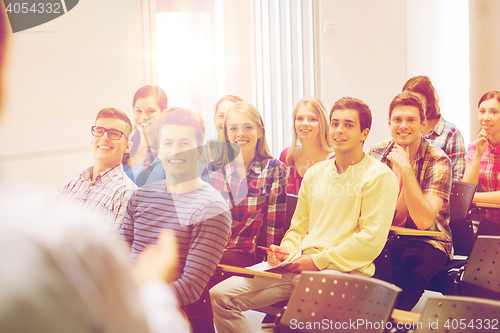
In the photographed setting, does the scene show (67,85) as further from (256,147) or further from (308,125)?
(308,125)

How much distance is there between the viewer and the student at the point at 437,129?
9.71 feet

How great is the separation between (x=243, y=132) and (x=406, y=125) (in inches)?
37.9

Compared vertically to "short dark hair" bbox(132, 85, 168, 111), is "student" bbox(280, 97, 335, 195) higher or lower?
lower

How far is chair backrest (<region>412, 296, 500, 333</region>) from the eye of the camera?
111cm

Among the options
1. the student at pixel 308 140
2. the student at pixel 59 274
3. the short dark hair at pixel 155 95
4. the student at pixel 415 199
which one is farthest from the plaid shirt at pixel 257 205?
the student at pixel 59 274

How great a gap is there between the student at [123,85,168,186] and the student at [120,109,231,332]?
6.4 inches

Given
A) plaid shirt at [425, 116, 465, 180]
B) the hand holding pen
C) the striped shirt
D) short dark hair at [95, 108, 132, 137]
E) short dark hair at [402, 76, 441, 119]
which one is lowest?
the hand holding pen

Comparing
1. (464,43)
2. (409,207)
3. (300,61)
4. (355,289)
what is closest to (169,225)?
(355,289)

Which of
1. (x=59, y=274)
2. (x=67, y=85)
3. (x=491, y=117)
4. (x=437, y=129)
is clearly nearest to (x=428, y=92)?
(x=437, y=129)

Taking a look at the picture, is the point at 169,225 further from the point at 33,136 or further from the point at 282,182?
the point at 33,136

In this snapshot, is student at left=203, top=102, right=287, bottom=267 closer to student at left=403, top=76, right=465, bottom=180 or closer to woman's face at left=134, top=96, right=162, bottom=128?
woman's face at left=134, top=96, right=162, bottom=128

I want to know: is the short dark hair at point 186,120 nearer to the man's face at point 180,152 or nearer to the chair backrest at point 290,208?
the man's face at point 180,152

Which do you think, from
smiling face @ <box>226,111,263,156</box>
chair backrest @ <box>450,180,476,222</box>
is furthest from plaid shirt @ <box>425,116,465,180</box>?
smiling face @ <box>226,111,263,156</box>

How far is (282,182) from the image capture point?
94.0 inches
